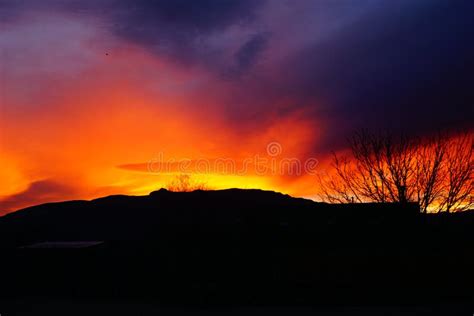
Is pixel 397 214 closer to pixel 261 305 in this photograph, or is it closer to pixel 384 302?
pixel 384 302

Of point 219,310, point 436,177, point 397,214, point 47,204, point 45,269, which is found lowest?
point 219,310

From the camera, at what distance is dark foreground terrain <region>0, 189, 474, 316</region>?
52.1 ft

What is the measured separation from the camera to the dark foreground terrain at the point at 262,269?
15875mm

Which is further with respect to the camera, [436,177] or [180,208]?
[180,208]

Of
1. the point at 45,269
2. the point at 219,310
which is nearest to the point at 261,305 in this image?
the point at 219,310

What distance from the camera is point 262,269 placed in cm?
1744

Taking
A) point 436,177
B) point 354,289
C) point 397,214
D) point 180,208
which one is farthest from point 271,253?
point 180,208

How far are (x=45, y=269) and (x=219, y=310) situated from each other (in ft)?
29.3

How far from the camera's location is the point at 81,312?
14.8 m

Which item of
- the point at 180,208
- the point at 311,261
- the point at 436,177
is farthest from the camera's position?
the point at 180,208

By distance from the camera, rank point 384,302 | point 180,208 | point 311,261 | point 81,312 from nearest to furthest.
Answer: point 81,312 < point 384,302 < point 311,261 < point 180,208

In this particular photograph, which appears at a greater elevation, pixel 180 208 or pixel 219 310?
pixel 180 208

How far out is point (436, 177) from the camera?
961 inches

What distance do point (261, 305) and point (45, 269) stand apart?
Result: 10.1 metres
